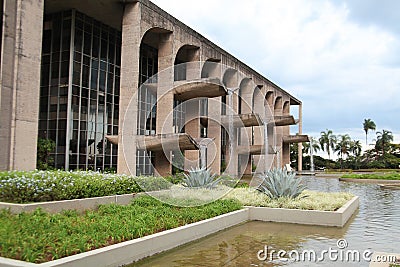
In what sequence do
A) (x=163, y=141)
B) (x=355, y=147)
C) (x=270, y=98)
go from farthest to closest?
(x=355, y=147) → (x=270, y=98) → (x=163, y=141)

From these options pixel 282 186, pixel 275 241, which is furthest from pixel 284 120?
pixel 275 241

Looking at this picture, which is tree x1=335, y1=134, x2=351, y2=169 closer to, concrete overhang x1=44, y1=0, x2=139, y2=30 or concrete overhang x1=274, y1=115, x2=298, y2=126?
concrete overhang x1=274, y1=115, x2=298, y2=126

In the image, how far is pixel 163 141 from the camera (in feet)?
72.7

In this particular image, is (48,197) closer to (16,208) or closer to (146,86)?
(16,208)

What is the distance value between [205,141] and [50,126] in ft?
31.3

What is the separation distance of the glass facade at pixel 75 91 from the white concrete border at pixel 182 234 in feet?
47.5

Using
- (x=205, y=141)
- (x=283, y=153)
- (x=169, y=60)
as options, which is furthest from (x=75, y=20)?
(x=283, y=153)

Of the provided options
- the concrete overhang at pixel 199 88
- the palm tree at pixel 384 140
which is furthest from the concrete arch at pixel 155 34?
the palm tree at pixel 384 140

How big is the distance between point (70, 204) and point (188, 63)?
20.2 metres

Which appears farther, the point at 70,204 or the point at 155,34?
the point at 155,34

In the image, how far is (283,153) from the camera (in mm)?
53219

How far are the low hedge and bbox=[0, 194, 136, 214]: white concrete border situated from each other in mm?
361

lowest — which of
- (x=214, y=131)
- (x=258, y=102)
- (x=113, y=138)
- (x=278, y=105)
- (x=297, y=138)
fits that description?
(x=113, y=138)

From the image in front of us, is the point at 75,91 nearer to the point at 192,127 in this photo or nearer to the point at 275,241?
the point at 192,127
